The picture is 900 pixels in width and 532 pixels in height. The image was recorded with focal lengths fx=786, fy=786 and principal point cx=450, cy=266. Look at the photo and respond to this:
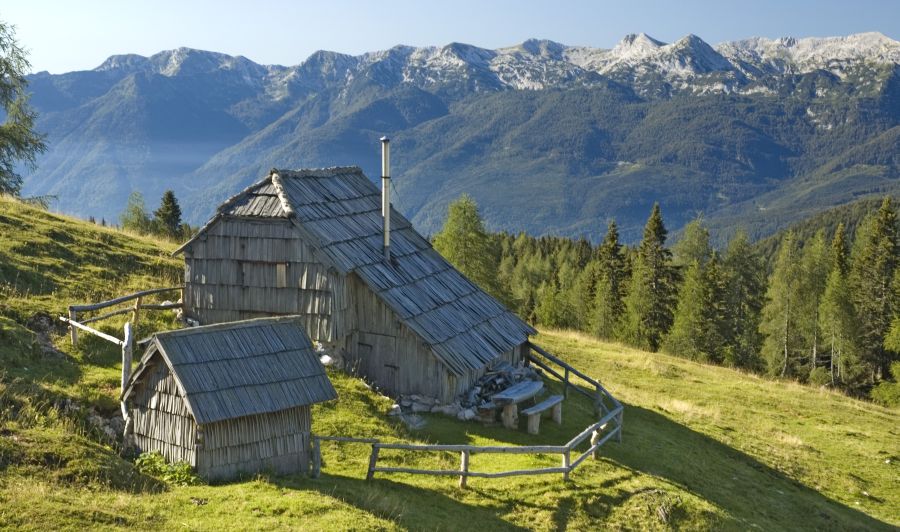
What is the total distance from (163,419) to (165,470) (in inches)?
46.5

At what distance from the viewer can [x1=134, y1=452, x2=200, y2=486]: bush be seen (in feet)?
55.2

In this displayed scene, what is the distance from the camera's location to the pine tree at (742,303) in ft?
233

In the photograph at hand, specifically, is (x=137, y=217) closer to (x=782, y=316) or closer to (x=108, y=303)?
(x=782, y=316)

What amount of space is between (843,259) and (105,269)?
63239mm

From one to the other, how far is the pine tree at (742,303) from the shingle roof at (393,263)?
1792 inches

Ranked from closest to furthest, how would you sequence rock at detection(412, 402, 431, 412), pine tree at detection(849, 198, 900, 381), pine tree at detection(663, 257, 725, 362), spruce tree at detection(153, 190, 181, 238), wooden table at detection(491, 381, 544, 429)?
wooden table at detection(491, 381, 544, 429) < rock at detection(412, 402, 431, 412) < pine tree at detection(849, 198, 900, 381) < pine tree at detection(663, 257, 725, 362) < spruce tree at detection(153, 190, 181, 238)

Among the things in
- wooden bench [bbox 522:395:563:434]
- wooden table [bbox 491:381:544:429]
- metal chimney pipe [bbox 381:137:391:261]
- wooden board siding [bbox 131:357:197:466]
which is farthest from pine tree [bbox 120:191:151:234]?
wooden board siding [bbox 131:357:197:466]

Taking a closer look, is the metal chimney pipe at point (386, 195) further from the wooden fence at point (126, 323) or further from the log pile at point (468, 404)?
the wooden fence at point (126, 323)

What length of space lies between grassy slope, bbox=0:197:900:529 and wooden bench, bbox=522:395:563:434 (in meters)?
0.37

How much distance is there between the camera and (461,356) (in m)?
26.0

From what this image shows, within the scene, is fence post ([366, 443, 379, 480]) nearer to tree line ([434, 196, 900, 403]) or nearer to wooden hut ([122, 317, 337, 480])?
wooden hut ([122, 317, 337, 480])

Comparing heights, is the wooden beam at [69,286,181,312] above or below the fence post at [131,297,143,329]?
above

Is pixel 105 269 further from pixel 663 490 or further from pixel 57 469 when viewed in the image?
pixel 663 490

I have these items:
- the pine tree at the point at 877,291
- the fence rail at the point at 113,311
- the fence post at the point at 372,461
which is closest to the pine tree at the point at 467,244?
the pine tree at the point at 877,291
